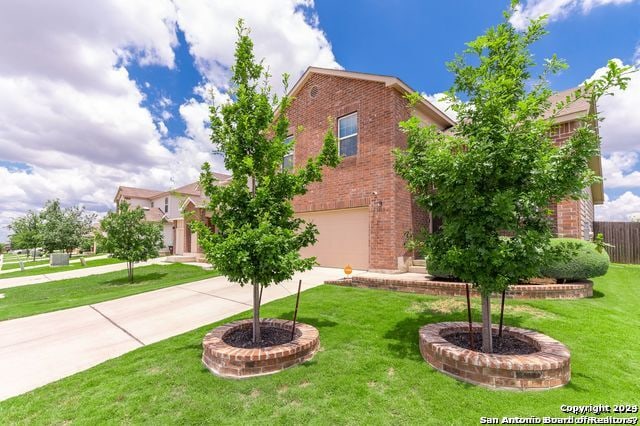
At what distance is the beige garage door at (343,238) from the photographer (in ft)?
38.8

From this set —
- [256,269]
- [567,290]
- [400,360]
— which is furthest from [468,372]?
→ [567,290]

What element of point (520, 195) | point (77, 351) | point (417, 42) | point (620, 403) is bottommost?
point (77, 351)

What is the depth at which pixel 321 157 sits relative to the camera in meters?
4.96

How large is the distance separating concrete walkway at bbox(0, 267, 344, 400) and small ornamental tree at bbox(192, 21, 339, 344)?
271 cm

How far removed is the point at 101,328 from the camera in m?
6.49

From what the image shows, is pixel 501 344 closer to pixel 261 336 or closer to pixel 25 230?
pixel 261 336

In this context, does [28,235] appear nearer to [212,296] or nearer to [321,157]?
[212,296]

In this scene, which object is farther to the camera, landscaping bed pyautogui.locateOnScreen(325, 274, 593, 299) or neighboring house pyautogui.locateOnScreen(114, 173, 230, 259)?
neighboring house pyautogui.locateOnScreen(114, 173, 230, 259)

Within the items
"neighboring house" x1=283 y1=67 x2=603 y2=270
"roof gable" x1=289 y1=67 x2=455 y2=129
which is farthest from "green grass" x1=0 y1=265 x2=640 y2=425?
"roof gable" x1=289 y1=67 x2=455 y2=129

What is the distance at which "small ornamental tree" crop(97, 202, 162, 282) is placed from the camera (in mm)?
13477

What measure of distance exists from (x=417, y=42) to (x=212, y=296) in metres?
11.4

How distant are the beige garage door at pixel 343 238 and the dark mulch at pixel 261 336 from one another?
687 cm

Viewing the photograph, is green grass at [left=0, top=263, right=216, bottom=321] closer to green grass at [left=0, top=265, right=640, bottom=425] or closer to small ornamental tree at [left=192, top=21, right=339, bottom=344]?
green grass at [left=0, top=265, right=640, bottom=425]

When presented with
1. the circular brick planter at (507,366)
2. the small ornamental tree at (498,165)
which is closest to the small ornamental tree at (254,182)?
the small ornamental tree at (498,165)
